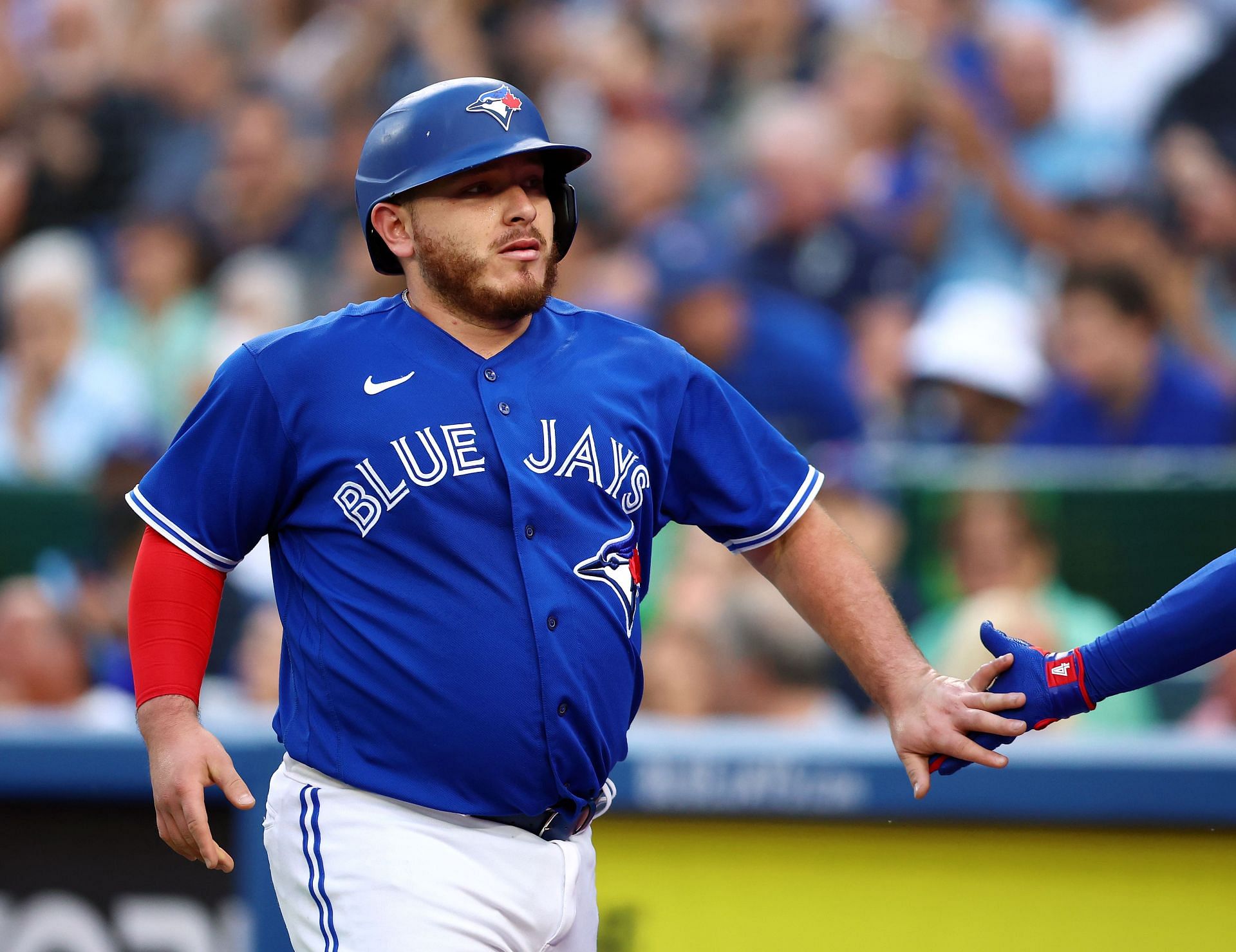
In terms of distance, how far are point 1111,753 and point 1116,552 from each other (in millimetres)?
1564

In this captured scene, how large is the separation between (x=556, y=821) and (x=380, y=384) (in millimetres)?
716

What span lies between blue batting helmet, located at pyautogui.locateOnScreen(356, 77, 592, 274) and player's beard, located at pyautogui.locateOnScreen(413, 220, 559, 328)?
3.8 inches

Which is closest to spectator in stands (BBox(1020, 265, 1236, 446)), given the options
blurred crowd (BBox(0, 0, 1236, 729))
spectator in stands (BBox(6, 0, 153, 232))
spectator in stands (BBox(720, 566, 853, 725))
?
blurred crowd (BBox(0, 0, 1236, 729))

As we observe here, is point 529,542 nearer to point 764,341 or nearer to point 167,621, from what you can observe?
point 167,621

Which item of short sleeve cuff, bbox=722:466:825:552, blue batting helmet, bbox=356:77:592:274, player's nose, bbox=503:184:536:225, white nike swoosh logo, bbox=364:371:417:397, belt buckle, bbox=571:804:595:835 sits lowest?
belt buckle, bbox=571:804:595:835

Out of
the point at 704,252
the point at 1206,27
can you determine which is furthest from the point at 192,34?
the point at 1206,27

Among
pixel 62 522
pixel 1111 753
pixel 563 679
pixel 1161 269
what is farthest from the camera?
pixel 1161 269

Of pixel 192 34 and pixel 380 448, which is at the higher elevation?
pixel 192 34

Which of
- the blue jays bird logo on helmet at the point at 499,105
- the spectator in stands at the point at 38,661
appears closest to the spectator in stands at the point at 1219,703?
the blue jays bird logo on helmet at the point at 499,105

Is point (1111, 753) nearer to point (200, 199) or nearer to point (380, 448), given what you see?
point (380, 448)

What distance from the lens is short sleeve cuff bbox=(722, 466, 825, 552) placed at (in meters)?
2.59

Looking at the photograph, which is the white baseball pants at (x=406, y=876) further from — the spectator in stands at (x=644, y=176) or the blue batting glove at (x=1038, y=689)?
the spectator in stands at (x=644, y=176)

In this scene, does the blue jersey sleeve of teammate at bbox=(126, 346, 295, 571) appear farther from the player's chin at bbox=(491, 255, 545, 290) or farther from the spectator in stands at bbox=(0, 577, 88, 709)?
the spectator in stands at bbox=(0, 577, 88, 709)

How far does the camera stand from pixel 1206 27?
616 cm
